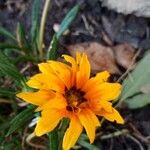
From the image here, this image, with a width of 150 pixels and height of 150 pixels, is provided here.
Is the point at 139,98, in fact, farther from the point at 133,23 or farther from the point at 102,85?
the point at 102,85

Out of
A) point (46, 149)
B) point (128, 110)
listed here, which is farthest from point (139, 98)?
point (46, 149)

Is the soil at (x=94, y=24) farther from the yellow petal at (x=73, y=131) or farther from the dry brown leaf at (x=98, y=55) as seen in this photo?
the yellow petal at (x=73, y=131)

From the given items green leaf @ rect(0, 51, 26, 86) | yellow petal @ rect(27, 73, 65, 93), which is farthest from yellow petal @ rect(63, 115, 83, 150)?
green leaf @ rect(0, 51, 26, 86)

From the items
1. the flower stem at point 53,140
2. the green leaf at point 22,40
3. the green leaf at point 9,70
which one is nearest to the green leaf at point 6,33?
the green leaf at point 22,40

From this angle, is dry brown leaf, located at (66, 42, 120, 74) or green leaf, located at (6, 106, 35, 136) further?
dry brown leaf, located at (66, 42, 120, 74)

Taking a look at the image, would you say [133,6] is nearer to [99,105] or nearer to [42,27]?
[42,27]

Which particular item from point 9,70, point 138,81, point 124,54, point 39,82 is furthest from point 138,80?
point 39,82

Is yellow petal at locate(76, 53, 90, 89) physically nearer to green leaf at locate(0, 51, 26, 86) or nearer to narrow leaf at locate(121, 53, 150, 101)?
green leaf at locate(0, 51, 26, 86)
